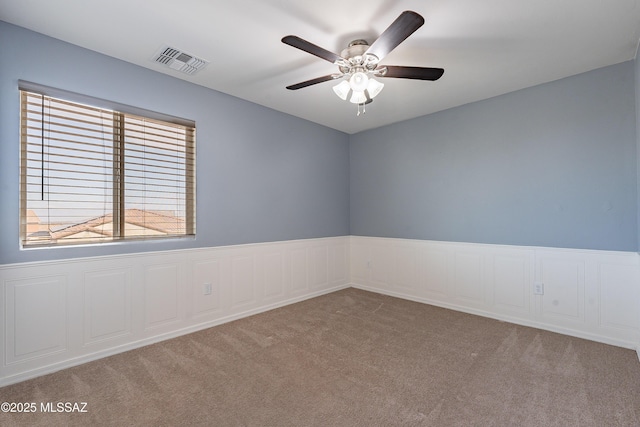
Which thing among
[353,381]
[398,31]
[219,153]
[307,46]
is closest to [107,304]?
[219,153]

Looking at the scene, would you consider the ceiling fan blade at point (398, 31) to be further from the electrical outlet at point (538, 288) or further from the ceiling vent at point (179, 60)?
the electrical outlet at point (538, 288)

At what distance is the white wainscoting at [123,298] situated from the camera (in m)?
2.30

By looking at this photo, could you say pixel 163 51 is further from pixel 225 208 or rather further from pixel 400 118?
pixel 400 118

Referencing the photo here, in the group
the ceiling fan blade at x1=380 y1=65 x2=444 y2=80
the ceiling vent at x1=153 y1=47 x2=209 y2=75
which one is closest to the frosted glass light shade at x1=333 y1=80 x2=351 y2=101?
the ceiling fan blade at x1=380 y1=65 x2=444 y2=80

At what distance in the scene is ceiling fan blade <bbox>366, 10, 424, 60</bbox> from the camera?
1.63 meters

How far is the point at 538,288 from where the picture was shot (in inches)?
130

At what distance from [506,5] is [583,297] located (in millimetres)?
2823

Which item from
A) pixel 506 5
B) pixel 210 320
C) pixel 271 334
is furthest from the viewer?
pixel 210 320

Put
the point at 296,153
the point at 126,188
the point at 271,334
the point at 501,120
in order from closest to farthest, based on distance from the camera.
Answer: the point at 126,188 → the point at 271,334 → the point at 501,120 → the point at 296,153

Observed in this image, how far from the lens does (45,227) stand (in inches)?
96.0

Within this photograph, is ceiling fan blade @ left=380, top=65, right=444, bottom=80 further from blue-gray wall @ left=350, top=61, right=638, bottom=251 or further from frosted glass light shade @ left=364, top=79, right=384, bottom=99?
blue-gray wall @ left=350, top=61, right=638, bottom=251

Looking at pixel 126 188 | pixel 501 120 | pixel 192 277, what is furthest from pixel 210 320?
pixel 501 120

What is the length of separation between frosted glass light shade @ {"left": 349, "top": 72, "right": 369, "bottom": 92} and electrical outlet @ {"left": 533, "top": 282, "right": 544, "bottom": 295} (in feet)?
9.32

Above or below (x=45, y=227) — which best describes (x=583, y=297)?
below
